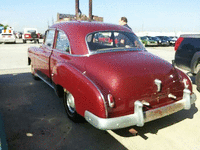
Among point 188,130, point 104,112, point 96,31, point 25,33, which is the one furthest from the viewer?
point 25,33

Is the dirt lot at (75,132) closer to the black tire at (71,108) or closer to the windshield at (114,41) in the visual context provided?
the black tire at (71,108)

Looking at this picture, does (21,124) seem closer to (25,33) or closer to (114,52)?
(114,52)

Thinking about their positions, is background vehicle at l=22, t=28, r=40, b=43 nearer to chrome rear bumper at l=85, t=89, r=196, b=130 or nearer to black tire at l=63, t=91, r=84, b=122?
black tire at l=63, t=91, r=84, b=122

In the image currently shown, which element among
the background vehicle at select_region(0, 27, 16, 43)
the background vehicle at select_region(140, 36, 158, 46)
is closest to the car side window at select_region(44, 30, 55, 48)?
the background vehicle at select_region(140, 36, 158, 46)

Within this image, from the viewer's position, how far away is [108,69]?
2.77 meters

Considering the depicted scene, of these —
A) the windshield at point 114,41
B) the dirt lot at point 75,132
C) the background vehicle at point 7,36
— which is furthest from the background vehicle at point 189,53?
the background vehicle at point 7,36

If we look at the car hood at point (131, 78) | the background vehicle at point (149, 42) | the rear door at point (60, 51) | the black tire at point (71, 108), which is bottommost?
the black tire at point (71, 108)

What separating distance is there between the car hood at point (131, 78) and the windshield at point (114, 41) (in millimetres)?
373

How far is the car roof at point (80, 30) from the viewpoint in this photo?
10.9ft

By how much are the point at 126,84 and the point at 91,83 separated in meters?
0.49

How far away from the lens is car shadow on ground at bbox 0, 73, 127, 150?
2.75 meters

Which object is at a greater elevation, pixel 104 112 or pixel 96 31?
pixel 96 31

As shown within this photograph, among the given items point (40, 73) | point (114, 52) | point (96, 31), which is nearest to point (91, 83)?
point (114, 52)

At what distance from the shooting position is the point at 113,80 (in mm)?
2615
